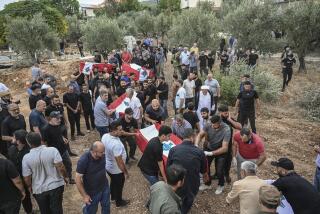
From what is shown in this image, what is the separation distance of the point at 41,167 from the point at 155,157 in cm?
202

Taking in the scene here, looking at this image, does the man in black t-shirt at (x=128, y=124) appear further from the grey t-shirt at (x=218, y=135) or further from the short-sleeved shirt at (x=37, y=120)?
the grey t-shirt at (x=218, y=135)

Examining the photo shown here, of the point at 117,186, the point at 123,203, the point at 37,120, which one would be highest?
the point at 37,120

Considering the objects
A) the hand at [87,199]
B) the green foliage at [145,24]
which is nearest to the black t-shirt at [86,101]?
the hand at [87,199]

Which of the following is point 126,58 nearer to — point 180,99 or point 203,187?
point 180,99

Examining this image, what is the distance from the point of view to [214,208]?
721cm

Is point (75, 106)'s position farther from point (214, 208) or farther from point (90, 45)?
point (90, 45)

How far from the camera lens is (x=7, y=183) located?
5.52 metres

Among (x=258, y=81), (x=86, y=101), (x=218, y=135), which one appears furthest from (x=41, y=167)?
(x=258, y=81)

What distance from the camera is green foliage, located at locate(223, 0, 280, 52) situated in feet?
79.8

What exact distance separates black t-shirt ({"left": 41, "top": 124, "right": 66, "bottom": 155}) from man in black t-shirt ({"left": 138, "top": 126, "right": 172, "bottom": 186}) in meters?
2.24

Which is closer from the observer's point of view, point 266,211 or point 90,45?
point 266,211

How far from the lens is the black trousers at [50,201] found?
5.78 m

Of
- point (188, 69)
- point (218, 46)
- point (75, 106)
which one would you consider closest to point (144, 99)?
point (75, 106)

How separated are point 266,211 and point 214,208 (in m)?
3.04
